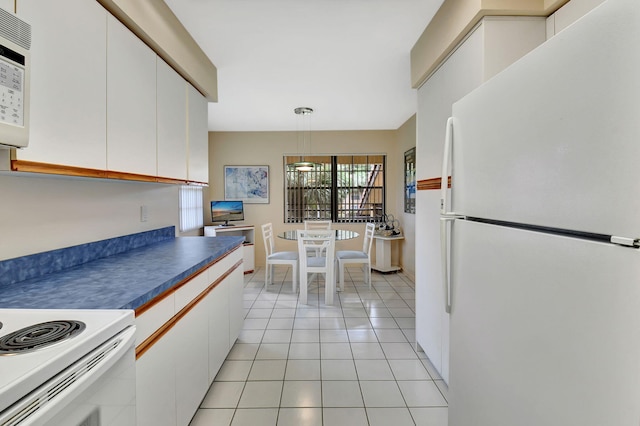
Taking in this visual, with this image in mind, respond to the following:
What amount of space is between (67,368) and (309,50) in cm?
269

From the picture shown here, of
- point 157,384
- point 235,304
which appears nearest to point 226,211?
point 235,304

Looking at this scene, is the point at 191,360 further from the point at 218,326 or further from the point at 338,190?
the point at 338,190

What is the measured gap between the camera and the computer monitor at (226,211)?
5.30 metres

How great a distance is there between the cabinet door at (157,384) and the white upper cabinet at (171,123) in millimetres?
1162

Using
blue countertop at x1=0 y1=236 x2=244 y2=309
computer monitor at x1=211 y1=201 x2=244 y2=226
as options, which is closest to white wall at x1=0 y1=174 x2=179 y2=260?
blue countertop at x1=0 y1=236 x2=244 y2=309

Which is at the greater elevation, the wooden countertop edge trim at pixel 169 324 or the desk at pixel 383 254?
the wooden countertop edge trim at pixel 169 324

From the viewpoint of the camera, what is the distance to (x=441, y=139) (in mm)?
2055

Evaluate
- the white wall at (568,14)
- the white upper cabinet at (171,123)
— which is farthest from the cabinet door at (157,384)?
the white wall at (568,14)

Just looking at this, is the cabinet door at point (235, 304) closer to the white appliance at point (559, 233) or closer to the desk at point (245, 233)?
the white appliance at point (559, 233)

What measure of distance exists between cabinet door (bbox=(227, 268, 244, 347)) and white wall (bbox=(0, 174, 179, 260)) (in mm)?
801

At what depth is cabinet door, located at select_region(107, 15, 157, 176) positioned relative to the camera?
4.98 ft

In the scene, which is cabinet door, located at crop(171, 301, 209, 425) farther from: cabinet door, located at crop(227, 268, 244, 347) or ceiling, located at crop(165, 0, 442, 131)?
ceiling, located at crop(165, 0, 442, 131)

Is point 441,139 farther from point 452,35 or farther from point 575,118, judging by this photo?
point 575,118

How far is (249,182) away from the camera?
566cm
